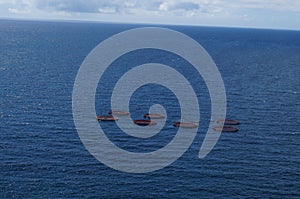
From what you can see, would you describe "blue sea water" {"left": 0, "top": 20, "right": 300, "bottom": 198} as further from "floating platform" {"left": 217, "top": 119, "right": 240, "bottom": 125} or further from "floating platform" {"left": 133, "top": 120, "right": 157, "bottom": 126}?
"floating platform" {"left": 133, "top": 120, "right": 157, "bottom": 126}

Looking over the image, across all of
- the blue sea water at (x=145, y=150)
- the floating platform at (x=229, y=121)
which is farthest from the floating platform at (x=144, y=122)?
the floating platform at (x=229, y=121)

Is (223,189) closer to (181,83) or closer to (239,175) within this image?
(239,175)

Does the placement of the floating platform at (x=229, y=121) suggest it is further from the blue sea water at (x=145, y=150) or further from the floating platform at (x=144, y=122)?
the floating platform at (x=144, y=122)

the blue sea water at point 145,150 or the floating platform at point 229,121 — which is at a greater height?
the floating platform at point 229,121

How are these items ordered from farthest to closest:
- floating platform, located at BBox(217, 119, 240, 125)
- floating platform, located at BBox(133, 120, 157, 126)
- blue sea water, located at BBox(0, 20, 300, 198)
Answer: floating platform, located at BBox(217, 119, 240, 125)
floating platform, located at BBox(133, 120, 157, 126)
blue sea water, located at BBox(0, 20, 300, 198)

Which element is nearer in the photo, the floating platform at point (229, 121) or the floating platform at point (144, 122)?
the floating platform at point (144, 122)

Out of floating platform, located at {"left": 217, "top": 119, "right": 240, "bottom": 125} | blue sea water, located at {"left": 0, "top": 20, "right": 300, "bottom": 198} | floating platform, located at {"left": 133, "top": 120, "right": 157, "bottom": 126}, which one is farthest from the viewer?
floating platform, located at {"left": 217, "top": 119, "right": 240, "bottom": 125}

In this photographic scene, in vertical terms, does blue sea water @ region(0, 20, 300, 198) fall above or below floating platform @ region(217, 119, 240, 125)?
below

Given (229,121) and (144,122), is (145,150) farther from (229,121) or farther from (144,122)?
(229,121)

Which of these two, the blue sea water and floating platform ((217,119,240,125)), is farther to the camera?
floating platform ((217,119,240,125))

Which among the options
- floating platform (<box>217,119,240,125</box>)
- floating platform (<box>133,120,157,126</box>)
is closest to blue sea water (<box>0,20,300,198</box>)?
floating platform (<box>217,119,240,125</box>)

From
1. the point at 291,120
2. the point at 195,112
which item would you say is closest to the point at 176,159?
the point at 195,112

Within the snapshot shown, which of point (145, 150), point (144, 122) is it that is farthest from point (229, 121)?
point (145, 150)
